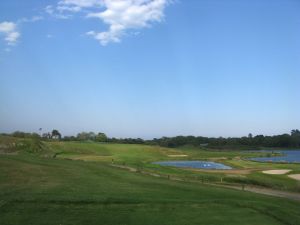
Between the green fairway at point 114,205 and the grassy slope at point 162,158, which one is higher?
the grassy slope at point 162,158

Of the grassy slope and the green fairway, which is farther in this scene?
the grassy slope

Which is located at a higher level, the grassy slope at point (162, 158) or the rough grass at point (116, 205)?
the grassy slope at point (162, 158)

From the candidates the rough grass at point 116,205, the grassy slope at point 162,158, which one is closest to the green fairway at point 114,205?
the rough grass at point 116,205

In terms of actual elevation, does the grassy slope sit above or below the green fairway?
above

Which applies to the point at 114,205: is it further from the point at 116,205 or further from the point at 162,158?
the point at 162,158

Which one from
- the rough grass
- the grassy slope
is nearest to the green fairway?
→ the rough grass

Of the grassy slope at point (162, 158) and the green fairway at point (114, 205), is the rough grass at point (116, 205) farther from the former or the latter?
the grassy slope at point (162, 158)

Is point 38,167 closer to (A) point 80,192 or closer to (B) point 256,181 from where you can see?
(A) point 80,192

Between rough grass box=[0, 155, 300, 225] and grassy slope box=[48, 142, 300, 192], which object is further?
grassy slope box=[48, 142, 300, 192]

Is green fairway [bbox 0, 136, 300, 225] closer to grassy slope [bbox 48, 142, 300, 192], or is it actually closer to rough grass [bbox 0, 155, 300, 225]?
rough grass [bbox 0, 155, 300, 225]

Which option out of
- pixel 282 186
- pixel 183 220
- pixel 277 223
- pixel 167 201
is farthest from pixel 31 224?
pixel 282 186

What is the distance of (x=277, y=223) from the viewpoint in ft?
80.4

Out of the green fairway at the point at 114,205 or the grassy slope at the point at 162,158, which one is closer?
the green fairway at the point at 114,205

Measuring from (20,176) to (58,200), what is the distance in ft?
30.0
